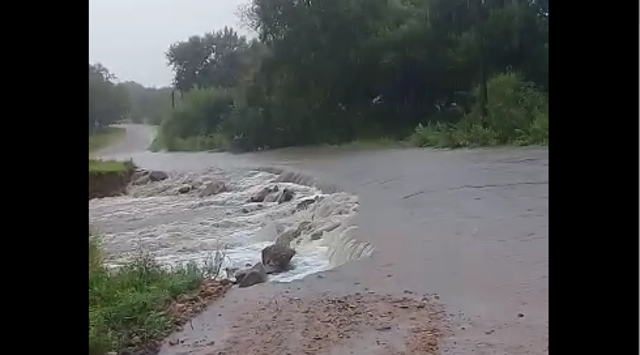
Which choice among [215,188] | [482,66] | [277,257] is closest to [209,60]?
[215,188]

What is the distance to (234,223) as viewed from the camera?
1.21 meters

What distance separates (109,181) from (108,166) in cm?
3

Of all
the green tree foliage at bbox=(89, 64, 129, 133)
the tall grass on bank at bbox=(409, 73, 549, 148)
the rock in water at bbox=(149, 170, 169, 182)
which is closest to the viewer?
the green tree foliage at bbox=(89, 64, 129, 133)

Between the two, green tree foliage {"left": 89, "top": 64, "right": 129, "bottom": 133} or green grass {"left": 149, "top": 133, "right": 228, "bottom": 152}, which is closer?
green tree foliage {"left": 89, "top": 64, "right": 129, "bottom": 133}

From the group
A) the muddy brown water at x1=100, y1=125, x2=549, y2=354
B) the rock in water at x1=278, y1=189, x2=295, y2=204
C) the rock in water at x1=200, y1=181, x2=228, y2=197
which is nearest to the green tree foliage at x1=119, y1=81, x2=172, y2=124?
the muddy brown water at x1=100, y1=125, x2=549, y2=354

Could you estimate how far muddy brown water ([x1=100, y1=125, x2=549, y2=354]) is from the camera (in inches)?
39.6

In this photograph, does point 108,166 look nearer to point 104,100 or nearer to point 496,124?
point 104,100

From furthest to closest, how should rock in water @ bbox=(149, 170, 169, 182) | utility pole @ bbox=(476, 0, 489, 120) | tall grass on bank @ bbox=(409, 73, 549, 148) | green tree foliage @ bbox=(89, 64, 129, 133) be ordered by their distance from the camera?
rock in water @ bbox=(149, 170, 169, 182)
utility pole @ bbox=(476, 0, 489, 120)
tall grass on bank @ bbox=(409, 73, 549, 148)
green tree foliage @ bbox=(89, 64, 129, 133)

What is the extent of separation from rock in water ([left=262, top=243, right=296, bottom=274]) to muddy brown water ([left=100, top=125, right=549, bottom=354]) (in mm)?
53

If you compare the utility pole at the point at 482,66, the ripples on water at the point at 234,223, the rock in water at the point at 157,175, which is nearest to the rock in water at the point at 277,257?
the ripples on water at the point at 234,223

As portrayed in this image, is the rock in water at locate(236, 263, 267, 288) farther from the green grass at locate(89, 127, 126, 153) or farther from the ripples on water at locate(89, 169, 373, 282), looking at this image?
the green grass at locate(89, 127, 126, 153)
